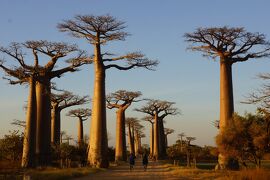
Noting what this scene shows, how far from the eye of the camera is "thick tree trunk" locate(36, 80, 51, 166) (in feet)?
94.4

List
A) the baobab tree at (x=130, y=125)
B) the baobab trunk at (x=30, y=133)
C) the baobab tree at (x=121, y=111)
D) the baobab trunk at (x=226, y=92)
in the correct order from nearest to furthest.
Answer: the baobab trunk at (x=30, y=133) → the baobab trunk at (x=226, y=92) → the baobab tree at (x=121, y=111) → the baobab tree at (x=130, y=125)

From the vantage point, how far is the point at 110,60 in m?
30.1

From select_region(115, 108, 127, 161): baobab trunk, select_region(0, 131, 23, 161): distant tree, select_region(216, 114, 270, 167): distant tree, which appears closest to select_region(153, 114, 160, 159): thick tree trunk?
select_region(115, 108, 127, 161): baobab trunk

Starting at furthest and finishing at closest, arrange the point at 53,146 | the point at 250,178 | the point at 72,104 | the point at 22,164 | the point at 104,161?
the point at 72,104 < the point at 53,146 < the point at 104,161 < the point at 22,164 < the point at 250,178

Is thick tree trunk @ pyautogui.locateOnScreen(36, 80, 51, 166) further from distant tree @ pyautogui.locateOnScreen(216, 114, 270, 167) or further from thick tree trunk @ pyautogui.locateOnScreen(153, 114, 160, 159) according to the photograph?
thick tree trunk @ pyautogui.locateOnScreen(153, 114, 160, 159)

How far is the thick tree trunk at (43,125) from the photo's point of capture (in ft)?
94.4

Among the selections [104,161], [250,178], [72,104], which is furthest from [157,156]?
[250,178]

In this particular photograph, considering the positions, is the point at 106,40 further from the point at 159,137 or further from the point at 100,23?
the point at 159,137

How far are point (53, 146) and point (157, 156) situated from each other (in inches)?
Result: 1132

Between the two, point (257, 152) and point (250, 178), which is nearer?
point (250, 178)

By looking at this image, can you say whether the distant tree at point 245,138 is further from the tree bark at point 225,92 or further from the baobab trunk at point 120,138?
the baobab trunk at point 120,138

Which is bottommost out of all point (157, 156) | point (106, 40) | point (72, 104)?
point (157, 156)

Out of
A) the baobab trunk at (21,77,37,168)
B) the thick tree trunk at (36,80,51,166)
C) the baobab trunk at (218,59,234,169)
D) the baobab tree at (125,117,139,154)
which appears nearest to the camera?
the baobab trunk at (21,77,37,168)

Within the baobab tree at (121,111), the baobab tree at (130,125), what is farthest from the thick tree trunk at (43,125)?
the baobab tree at (130,125)
